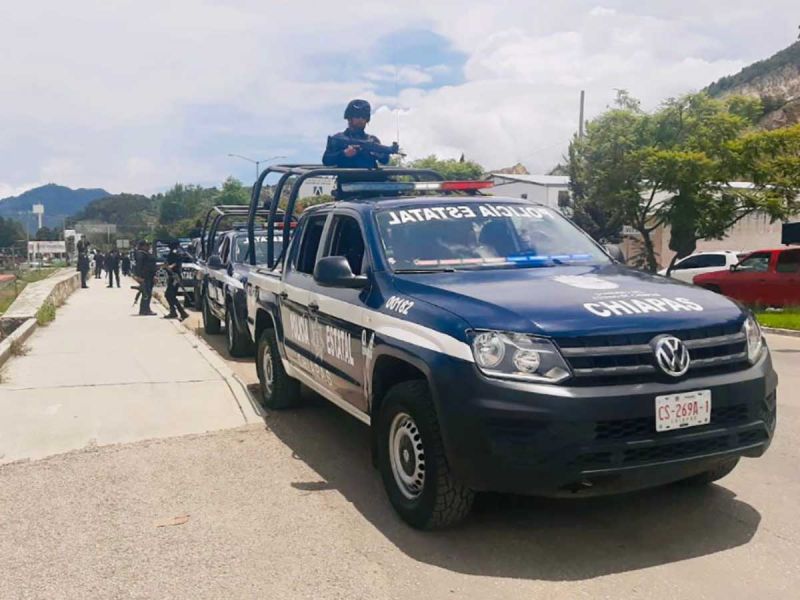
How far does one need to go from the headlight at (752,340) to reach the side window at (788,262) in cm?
1351

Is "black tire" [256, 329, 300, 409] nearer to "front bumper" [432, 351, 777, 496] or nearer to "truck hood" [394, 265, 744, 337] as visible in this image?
"truck hood" [394, 265, 744, 337]

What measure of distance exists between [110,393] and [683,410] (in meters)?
6.08

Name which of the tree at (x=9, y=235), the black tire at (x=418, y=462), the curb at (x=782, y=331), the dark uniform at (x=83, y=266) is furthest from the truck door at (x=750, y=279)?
the tree at (x=9, y=235)

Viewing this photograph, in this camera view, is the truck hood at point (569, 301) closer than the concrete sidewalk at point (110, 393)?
Yes

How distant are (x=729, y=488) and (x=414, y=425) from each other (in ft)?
6.97

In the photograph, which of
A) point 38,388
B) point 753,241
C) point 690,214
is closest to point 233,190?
point 753,241

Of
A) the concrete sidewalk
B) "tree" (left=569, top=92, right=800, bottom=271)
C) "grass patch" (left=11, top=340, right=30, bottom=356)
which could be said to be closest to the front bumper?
the concrete sidewalk

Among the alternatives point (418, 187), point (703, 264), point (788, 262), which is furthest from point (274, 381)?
point (703, 264)

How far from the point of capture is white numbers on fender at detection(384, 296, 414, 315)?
447cm

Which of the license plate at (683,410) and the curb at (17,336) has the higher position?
the license plate at (683,410)

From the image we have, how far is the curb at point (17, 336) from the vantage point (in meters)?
9.88

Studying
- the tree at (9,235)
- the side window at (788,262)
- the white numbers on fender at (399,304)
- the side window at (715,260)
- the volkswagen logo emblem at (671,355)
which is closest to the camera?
the volkswagen logo emblem at (671,355)

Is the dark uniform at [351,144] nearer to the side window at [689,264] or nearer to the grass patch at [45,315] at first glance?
the grass patch at [45,315]

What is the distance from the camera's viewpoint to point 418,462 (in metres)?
4.36
